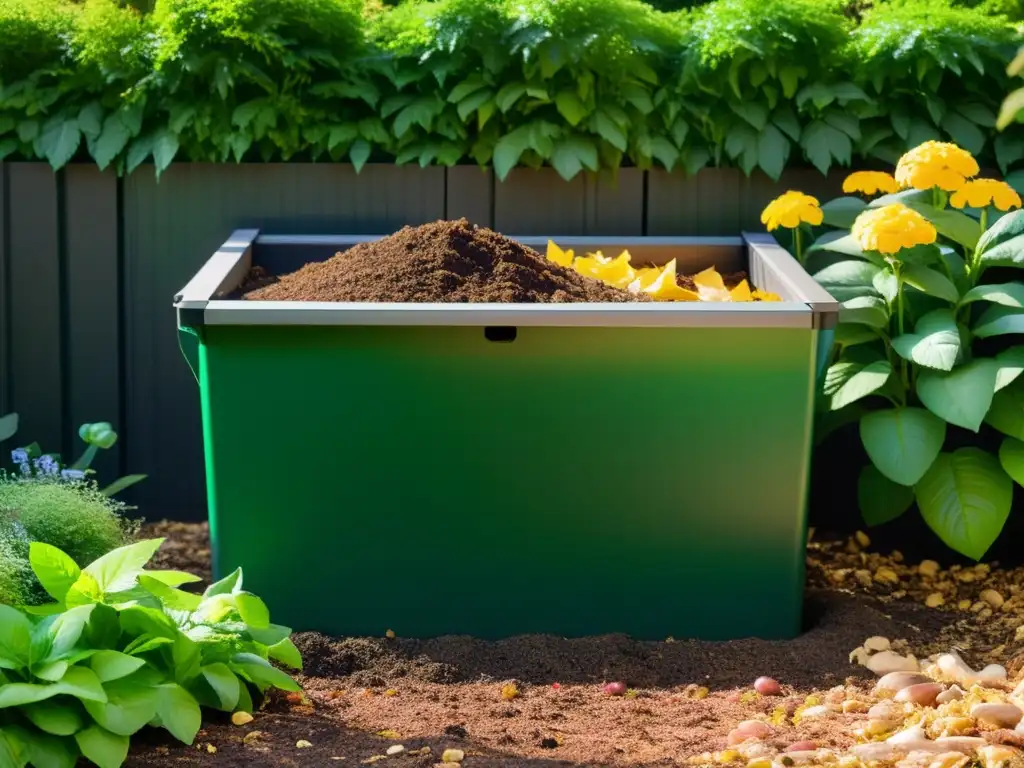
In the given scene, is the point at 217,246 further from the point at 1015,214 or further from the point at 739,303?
the point at 1015,214

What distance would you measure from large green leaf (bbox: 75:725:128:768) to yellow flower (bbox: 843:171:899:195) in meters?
2.58

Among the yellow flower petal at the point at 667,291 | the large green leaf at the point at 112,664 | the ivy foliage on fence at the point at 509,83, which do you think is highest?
the ivy foliage on fence at the point at 509,83

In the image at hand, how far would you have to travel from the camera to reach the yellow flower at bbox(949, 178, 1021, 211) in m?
3.51

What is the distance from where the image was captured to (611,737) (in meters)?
2.47

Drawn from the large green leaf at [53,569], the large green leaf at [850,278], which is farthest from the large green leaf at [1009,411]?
the large green leaf at [53,569]

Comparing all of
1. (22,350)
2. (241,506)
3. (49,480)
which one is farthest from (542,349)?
(22,350)

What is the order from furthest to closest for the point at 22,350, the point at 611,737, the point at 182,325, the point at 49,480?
the point at 22,350, the point at 49,480, the point at 182,325, the point at 611,737

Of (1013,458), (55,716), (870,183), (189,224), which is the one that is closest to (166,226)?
(189,224)

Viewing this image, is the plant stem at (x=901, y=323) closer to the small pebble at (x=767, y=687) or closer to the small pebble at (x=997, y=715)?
the small pebble at (x=767, y=687)

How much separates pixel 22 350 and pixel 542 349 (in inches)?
81.7

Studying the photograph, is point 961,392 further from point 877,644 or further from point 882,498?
point 877,644

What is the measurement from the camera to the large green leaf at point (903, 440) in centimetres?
327

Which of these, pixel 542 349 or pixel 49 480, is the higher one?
pixel 542 349

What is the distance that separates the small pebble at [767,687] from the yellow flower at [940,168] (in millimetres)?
1471
